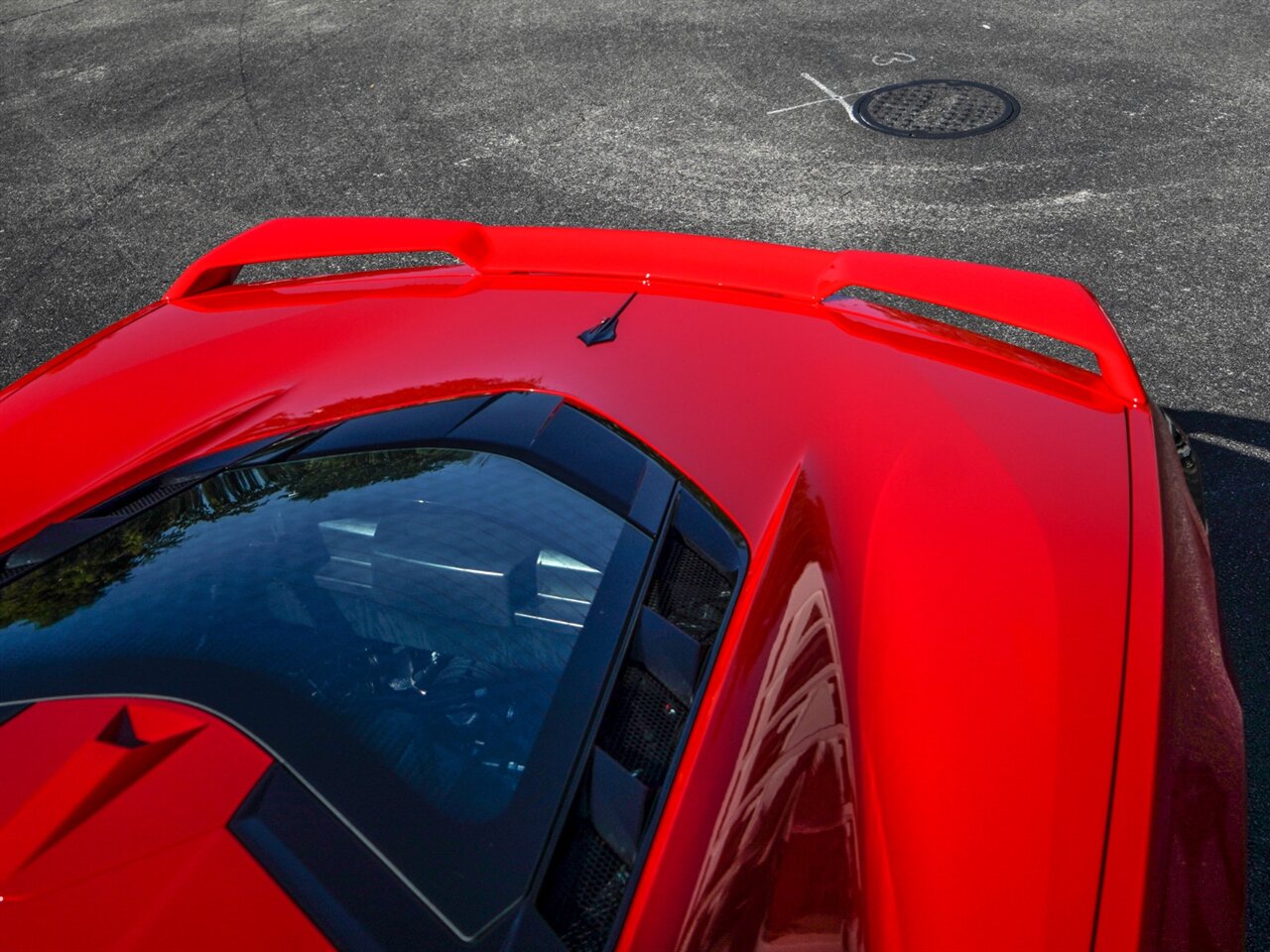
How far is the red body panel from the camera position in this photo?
107 centimetres

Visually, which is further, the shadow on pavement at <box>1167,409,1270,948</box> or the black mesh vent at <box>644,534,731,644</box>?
the shadow on pavement at <box>1167,409,1270,948</box>

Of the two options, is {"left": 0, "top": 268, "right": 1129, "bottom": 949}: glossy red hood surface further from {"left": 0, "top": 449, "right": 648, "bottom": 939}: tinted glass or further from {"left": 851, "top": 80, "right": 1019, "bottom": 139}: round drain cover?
{"left": 851, "top": 80, "right": 1019, "bottom": 139}: round drain cover

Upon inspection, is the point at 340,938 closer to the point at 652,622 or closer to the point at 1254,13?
the point at 652,622

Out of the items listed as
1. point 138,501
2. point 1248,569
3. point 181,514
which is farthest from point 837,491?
point 1248,569

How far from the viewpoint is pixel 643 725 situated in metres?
1.34

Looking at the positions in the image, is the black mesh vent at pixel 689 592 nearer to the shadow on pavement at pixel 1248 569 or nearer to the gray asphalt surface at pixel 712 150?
the shadow on pavement at pixel 1248 569

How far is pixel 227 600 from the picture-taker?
1.44m

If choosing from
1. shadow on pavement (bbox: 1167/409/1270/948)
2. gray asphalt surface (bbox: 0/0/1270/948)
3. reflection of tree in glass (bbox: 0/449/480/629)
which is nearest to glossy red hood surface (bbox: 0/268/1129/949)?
reflection of tree in glass (bbox: 0/449/480/629)

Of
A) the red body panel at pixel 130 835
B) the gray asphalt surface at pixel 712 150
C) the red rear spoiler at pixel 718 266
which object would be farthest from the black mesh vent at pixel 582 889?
the gray asphalt surface at pixel 712 150

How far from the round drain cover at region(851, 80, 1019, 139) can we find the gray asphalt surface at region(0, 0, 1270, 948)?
0.13m

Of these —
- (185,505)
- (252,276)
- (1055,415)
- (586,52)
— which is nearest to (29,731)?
(185,505)

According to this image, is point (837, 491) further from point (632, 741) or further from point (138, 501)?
point (138, 501)

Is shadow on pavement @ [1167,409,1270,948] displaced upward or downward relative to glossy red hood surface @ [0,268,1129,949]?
downward

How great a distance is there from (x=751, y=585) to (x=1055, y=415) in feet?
2.30
